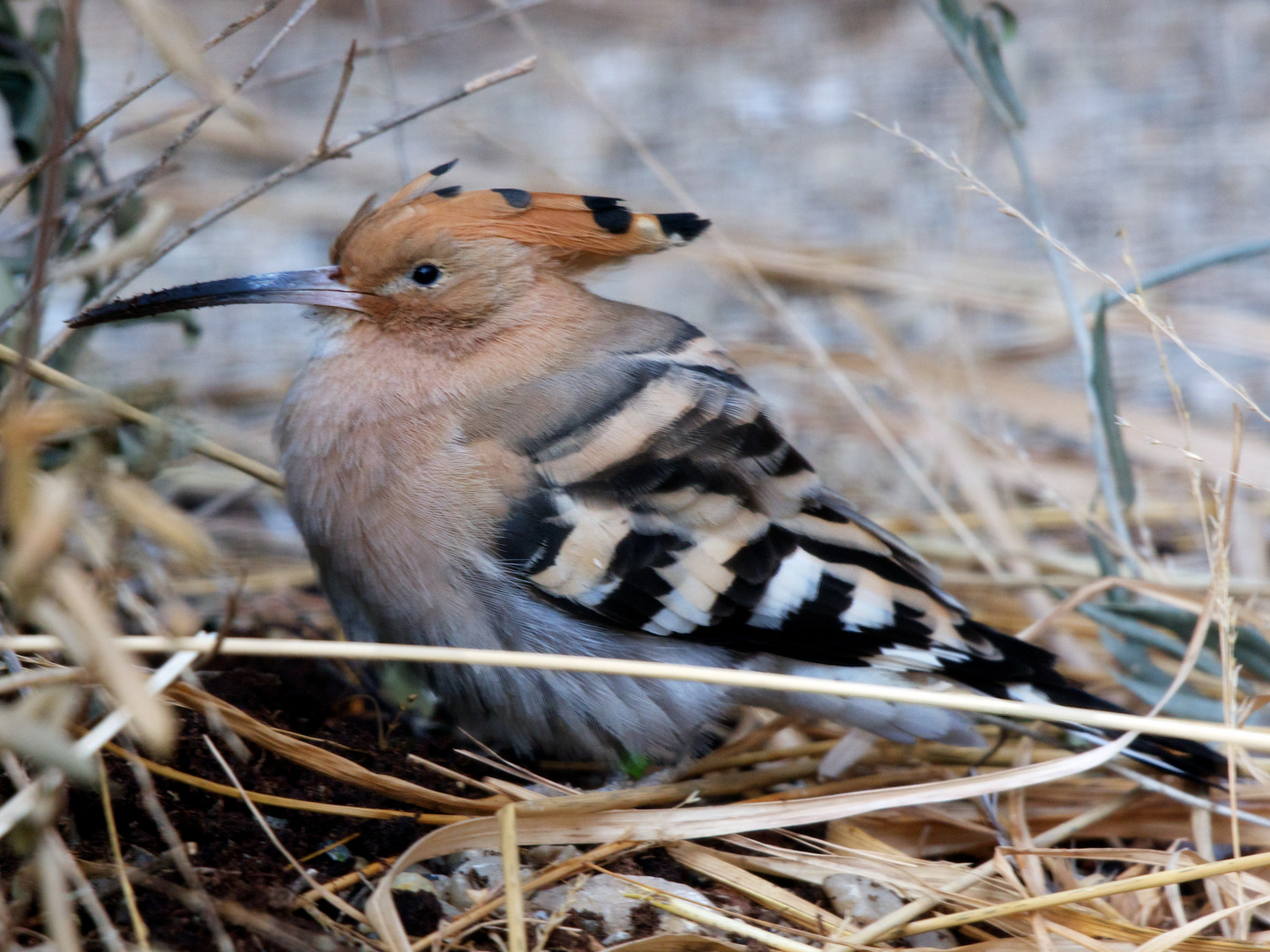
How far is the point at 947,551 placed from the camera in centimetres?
228

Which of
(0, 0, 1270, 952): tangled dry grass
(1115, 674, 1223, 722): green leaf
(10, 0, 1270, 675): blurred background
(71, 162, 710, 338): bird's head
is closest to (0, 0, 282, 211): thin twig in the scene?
(0, 0, 1270, 952): tangled dry grass

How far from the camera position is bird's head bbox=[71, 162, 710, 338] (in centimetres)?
159

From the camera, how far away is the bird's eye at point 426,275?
160cm

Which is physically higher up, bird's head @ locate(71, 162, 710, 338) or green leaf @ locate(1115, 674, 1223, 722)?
bird's head @ locate(71, 162, 710, 338)

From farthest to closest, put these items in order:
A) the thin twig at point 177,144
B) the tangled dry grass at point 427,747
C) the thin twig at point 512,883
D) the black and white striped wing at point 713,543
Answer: the black and white striped wing at point 713,543 < the thin twig at point 177,144 < the thin twig at point 512,883 < the tangled dry grass at point 427,747

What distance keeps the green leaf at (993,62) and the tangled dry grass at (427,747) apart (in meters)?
0.01

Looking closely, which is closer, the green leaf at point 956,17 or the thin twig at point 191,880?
the thin twig at point 191,880

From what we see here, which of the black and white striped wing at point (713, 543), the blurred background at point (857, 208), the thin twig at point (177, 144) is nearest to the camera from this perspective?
the thin twig at point (177, 144)

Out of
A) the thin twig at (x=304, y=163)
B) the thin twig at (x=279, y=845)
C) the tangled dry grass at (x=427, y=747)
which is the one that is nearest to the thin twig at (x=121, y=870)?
the tangled dry grass at (x=427, y=747)

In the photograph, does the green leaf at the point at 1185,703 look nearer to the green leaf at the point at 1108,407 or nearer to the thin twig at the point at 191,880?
the green leaf at the point at 1108,407

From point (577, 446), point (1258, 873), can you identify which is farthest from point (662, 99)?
point (1258, 873)

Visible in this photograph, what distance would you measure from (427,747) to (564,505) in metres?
0.37

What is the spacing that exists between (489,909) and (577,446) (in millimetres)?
567

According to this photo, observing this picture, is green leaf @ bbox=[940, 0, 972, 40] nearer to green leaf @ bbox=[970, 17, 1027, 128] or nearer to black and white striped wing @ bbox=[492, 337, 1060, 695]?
green leaf @ bbox=[970, 17, 1027, 128]
